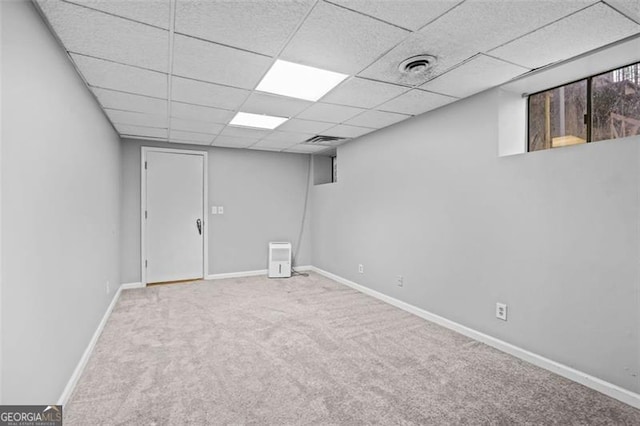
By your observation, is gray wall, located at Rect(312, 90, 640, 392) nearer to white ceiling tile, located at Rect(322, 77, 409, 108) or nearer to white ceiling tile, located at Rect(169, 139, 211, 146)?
white ceiling tile, located at Rect(322, 77, 409, 108)

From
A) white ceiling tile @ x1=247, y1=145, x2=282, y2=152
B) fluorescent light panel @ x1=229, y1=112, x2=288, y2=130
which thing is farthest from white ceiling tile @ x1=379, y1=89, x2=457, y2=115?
white ceiling tile @ x1=247, y1=145, x2=282, y2=152

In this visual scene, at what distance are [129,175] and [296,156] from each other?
2.72m

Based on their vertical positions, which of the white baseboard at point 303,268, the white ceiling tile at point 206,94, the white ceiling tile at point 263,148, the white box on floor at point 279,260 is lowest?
the white baseboard at point 303,268

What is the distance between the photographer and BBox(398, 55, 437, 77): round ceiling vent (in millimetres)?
2117

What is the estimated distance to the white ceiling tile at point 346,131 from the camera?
390 cm

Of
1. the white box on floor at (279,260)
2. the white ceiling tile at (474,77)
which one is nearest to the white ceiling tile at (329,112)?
the white ceiling tile at (474,77)

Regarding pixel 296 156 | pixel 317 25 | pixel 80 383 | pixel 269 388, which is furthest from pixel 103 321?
pixel 296 156

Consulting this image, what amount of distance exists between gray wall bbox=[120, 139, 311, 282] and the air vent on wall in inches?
42.9

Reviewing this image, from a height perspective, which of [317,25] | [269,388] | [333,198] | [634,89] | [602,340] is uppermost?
[317,25]

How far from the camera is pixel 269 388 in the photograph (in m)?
2.07

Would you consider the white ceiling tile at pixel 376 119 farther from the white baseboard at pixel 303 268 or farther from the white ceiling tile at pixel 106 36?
the white baseboard at pixel 303 268

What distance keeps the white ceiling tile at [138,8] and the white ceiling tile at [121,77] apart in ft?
2.22

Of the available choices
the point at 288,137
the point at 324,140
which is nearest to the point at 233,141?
the point at 288,137

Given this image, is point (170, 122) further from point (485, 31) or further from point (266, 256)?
point (485, 31)
